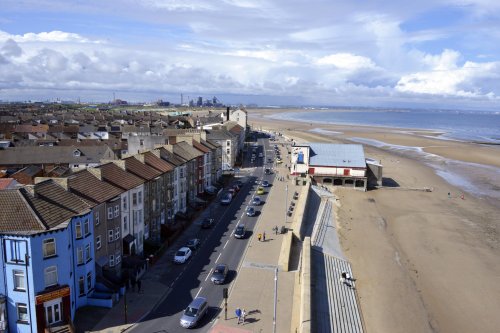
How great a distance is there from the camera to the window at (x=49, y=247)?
89.3ft

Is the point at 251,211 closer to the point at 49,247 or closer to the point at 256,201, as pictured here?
the point at 256,201

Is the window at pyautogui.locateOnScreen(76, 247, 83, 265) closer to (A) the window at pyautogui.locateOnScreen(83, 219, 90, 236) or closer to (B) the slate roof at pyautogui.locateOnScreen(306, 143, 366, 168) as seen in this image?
(A) the window at pyautogui.locateOnScreen(83, 219, 90, 236)

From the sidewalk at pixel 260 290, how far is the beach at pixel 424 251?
7.00 meters

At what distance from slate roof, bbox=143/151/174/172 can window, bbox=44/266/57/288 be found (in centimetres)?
2112

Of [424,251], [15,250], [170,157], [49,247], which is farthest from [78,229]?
[424,251]

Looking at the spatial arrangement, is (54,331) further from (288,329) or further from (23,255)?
(288,329)

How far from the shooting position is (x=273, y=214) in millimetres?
57219

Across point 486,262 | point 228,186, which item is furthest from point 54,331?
point 228,186

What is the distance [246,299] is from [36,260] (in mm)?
14786

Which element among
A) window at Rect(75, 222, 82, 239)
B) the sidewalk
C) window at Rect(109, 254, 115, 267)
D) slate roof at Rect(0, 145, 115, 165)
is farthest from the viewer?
slate roof at Rect(0, 145, 115, 165)

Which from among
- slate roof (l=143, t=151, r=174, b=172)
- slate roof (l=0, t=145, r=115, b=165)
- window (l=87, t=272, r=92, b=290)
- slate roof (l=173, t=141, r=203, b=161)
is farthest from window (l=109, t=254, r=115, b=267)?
slate roof (l=0, t=145, r=115, b=165)

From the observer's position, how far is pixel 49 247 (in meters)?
27.5

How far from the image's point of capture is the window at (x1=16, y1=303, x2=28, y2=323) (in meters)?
27.0

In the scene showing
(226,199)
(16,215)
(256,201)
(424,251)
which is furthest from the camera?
(256,201)
